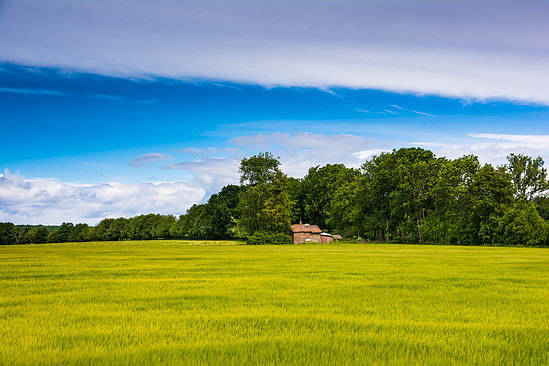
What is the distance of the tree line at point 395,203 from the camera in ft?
231

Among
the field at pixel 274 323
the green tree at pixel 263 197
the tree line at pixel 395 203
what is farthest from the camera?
the green tree at pixel 263 197

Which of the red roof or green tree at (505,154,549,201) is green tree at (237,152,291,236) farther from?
A: green tree at (505,154,549,201)

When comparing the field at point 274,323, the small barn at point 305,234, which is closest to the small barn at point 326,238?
the small barn at point 305,234

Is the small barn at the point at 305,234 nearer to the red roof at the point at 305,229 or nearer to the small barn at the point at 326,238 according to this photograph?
the red roof at the point at 305,229

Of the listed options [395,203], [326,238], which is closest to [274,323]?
[395,203]

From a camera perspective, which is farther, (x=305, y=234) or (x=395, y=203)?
(x=305, y=234)

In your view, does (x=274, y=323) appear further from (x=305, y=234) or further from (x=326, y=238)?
(x=326, y=238)

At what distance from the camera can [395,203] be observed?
8256cm

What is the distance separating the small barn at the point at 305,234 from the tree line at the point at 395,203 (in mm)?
2344

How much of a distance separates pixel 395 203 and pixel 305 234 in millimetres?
19524

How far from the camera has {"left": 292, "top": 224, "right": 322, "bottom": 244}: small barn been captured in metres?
86.5

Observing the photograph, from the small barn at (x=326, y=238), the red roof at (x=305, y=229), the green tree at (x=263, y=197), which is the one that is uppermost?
the green tree at (x=263, y=197)

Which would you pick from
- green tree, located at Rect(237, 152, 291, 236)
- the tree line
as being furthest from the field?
green tree, located at Rect(237, 152, 291, 236)

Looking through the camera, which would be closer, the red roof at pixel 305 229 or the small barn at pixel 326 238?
the red roof at pixel 305 229
